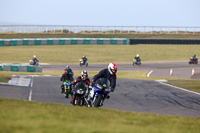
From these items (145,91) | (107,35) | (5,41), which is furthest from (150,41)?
(145,91)

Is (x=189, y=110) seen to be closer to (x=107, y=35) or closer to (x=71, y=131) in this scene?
(x=71, y=131)

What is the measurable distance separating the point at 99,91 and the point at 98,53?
45070mm

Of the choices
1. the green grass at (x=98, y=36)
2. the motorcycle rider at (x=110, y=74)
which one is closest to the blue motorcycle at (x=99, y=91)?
the motorcycle rider at (x=110, y=74)

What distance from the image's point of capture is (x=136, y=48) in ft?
200

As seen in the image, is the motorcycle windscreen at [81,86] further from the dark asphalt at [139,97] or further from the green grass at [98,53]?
the green grass at [98,53]

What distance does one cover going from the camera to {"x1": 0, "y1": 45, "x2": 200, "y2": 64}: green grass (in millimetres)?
52656

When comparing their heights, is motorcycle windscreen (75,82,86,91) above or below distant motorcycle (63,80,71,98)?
above

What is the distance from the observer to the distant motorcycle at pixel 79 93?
13.7 m

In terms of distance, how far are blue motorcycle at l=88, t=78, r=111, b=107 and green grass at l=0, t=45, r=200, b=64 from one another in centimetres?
3751

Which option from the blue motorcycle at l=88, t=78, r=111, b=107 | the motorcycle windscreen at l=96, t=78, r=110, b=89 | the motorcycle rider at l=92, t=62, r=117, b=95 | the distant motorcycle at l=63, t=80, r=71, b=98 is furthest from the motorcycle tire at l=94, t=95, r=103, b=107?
the distant motorcycle at l=63, t=80, r=71, b=98

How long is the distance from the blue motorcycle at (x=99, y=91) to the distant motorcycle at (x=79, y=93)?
48 centimetres

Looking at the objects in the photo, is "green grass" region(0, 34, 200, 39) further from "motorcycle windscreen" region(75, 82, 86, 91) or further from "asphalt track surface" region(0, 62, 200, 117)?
"motorcycle windscreen" region(75, 82, 86, 91)

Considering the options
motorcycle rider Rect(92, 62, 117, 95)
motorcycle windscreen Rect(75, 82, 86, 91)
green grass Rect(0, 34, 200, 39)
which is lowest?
motorcycle windscreen Rect(75, 82, 86, 91)

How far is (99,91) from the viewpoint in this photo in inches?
515
